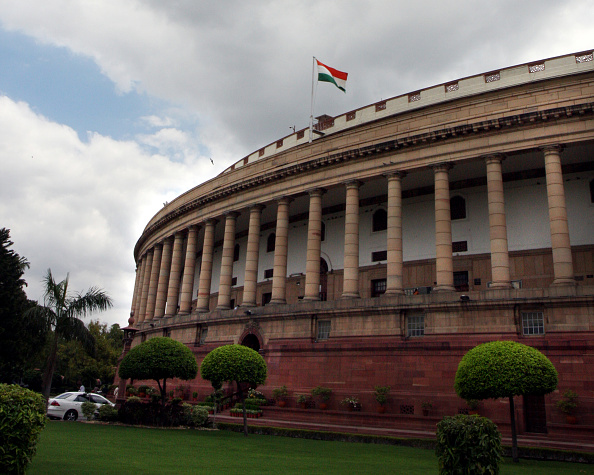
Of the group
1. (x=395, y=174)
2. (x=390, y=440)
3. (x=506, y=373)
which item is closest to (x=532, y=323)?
(x=390, y=440)

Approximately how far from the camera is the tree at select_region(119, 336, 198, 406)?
2355cm

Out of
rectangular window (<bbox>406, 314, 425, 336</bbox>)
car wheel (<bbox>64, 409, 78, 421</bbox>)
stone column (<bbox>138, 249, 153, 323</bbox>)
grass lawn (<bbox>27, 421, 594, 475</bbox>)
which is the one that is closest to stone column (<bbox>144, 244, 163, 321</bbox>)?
stone column (<bbox>138, 249, 153, 323</bbox>)

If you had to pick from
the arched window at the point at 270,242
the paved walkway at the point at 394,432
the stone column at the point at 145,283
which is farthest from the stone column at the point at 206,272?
the stone column at the point at 145,283

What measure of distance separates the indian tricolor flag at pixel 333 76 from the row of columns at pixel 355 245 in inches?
347

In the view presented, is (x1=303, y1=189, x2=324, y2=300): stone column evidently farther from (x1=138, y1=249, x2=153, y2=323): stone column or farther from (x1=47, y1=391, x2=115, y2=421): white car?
(x1=138, y1=249, x2=153, y2=323): stone column

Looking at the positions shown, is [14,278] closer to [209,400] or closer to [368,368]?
[209,400]

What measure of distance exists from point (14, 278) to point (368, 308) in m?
27.2

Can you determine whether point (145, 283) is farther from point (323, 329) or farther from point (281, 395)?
point (281, 395)

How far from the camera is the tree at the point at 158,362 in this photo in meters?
23.5

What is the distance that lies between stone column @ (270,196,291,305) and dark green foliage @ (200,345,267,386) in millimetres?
11514

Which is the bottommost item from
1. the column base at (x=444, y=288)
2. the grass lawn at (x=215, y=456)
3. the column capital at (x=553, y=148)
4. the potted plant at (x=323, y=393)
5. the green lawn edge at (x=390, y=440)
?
Result: the grass lawn at (x=215, y=456)

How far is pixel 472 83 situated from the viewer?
33.1m

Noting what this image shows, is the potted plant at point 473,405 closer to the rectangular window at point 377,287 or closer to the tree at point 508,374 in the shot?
the tree at point 508,374

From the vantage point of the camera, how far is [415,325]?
27172mm
